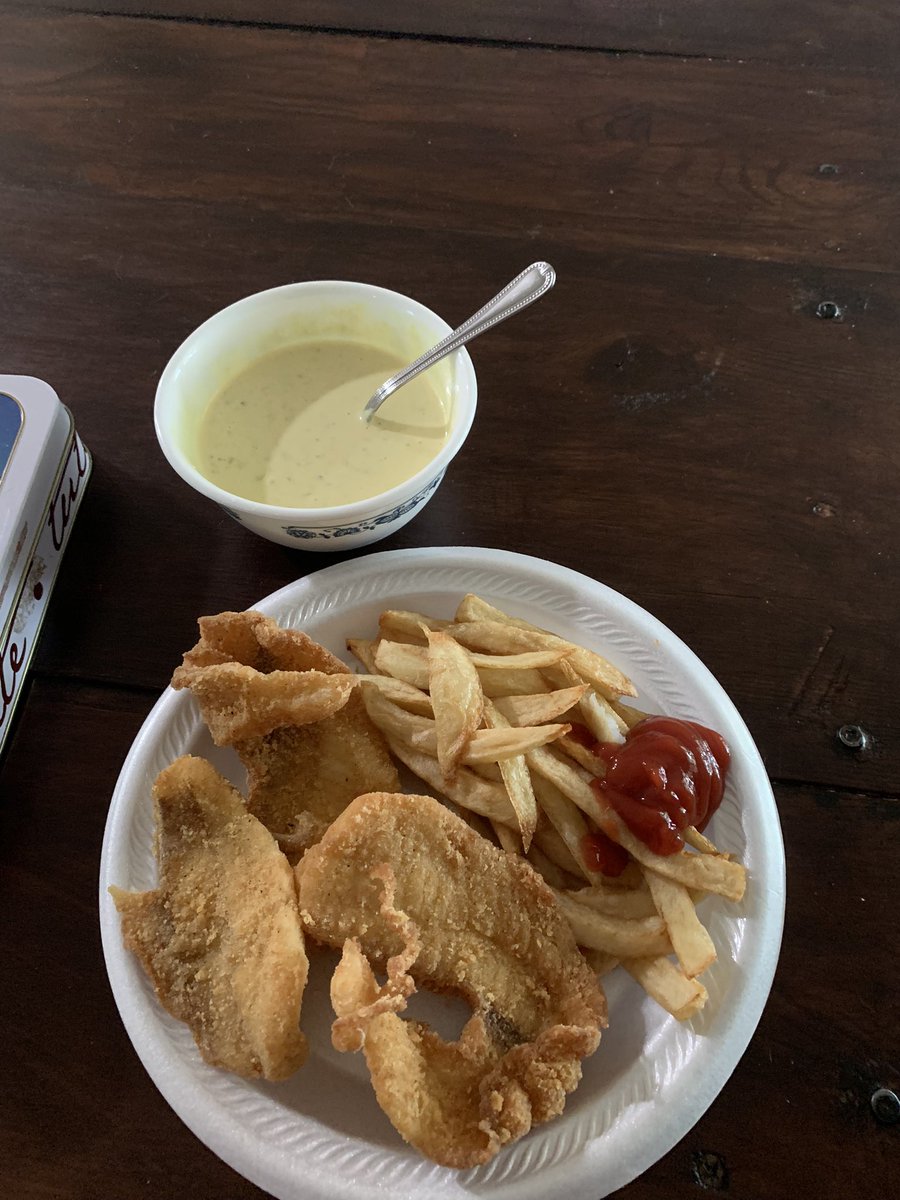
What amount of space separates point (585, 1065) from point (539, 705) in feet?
1.76

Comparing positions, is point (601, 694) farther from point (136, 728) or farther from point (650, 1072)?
point (136, 728)

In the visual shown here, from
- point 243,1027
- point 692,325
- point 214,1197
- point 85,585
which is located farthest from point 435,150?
point 214,1197

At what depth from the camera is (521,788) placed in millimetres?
1317

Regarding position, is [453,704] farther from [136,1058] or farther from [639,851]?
[136,1058]

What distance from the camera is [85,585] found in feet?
5.62

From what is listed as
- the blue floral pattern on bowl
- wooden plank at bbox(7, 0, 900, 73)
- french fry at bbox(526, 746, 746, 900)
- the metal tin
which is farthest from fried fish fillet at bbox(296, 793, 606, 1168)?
wooden plank at bbox(7, 0, 900, 73)

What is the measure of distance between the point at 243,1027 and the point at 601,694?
0.72 metres

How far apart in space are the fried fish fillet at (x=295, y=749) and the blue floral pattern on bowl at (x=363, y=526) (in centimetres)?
15

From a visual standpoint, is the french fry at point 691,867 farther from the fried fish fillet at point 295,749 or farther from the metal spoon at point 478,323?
the metal spoon at point 478,323

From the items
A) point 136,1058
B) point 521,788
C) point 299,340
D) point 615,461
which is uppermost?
point 299,340

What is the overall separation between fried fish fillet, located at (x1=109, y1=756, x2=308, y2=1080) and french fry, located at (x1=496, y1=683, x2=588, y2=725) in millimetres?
418

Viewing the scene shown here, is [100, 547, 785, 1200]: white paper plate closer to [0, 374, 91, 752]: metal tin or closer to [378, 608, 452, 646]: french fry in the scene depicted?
[378, 608, 452, 646]: french fry

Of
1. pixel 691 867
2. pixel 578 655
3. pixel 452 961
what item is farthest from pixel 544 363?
pixel 452 961

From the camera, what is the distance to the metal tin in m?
1.54
